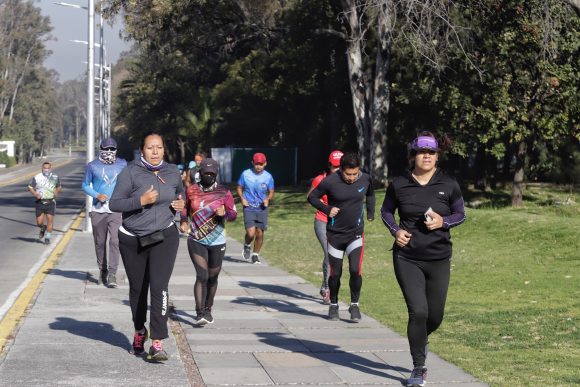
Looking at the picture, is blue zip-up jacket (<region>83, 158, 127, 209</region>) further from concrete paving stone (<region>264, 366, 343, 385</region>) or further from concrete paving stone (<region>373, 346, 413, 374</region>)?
concrete paving stone (<region>264, 366, 343, 385</region>)

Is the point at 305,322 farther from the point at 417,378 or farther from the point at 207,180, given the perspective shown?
the point at 417,378

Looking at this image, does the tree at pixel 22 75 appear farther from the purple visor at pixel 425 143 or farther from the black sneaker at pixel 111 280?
the purple visor at pixel 425 143

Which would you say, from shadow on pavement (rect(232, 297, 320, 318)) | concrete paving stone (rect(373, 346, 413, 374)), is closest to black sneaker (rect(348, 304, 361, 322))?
shadow on pavement (rect(232, 297, 320, 318))

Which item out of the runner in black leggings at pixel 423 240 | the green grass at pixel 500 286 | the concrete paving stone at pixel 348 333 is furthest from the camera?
the concrete paving stone at pixel 348 333

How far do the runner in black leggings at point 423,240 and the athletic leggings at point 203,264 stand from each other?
317 centimetres

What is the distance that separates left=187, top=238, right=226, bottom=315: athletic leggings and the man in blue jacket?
3.35 meters

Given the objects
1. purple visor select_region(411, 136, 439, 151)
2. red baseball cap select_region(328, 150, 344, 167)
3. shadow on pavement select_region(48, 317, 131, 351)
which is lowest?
shadow on pavement select_region(48, 317, 131, 351)

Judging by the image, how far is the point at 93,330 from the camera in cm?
1015

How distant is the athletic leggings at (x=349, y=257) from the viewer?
36.5 ft

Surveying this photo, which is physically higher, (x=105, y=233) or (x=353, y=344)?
(x=105, y=233)

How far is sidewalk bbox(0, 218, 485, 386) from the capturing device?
7.97 metres

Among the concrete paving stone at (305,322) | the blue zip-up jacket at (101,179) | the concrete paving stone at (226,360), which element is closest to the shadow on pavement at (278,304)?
the concrete paving stone at (305,322)

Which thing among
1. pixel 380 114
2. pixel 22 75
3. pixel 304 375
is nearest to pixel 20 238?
pixel 380 114

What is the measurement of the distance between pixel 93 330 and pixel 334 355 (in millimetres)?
2450
